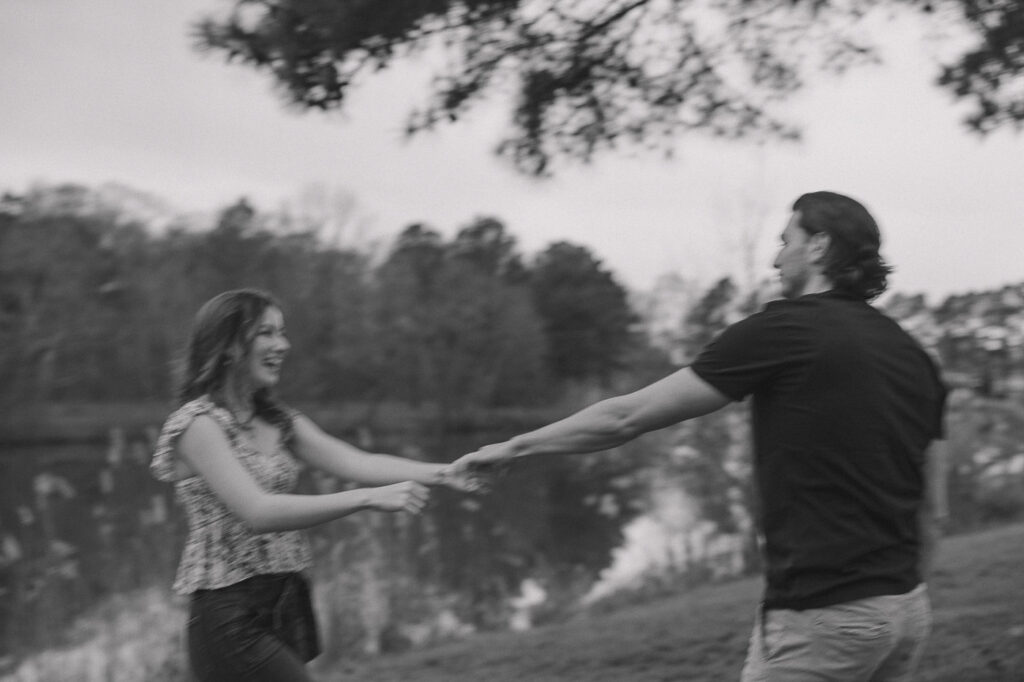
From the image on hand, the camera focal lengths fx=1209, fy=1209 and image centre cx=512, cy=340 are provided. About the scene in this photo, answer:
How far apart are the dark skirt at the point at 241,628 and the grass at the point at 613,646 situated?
3.50m

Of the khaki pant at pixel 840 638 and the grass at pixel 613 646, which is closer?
the khaki pant at pixel 840 638

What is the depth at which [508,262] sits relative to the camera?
6172 cm

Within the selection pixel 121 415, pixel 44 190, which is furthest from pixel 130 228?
pixel 121 415

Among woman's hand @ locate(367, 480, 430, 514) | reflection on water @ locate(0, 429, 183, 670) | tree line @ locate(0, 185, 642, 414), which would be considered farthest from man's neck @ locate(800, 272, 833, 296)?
tree line @ locate(0, 185, 642, 414)

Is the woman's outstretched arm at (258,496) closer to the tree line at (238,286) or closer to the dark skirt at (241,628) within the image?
the dark skirt at (241,628)

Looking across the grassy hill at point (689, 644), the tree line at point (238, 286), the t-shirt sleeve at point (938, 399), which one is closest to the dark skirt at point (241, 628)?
the t-shirt sleeve at point (938, 399)

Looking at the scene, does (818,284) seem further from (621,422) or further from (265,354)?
(265,354)

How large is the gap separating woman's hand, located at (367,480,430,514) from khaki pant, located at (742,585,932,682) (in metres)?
0.92

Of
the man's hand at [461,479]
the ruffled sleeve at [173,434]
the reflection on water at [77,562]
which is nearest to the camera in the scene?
the ruffled sleeve at [173,434]

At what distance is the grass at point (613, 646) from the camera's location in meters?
Result: 6.15

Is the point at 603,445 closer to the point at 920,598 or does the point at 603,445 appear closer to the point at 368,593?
the point at 920,598

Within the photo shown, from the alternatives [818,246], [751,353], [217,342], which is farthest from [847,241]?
[217,342]

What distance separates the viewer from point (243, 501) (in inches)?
117

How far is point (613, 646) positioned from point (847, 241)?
4883mm
